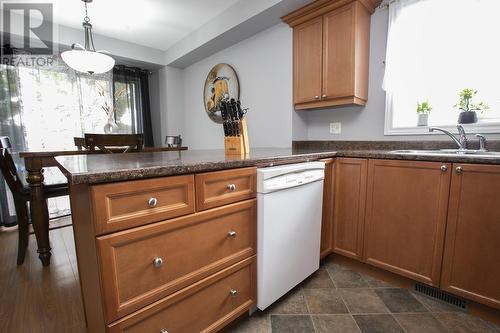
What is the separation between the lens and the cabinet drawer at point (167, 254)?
77 cm

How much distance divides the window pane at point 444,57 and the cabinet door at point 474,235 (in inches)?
28.9

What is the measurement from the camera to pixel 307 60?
2160 mm

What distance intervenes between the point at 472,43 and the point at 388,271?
1768 millimetres

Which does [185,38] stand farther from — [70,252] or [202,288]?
[202,288]

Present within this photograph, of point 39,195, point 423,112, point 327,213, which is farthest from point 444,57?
point 39,195

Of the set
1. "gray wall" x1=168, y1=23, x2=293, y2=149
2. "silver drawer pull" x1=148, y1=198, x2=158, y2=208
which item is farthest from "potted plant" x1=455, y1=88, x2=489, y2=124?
"silver drawer pull" x1=148, y1=198, x2=158, y2=208

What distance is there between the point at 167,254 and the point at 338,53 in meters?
1.98

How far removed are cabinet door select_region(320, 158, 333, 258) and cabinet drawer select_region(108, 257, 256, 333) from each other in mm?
752

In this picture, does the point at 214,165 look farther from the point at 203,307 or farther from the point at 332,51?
the point at 332,51

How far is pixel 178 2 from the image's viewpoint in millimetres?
2449

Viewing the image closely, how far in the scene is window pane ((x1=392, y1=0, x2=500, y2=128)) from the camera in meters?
1.64

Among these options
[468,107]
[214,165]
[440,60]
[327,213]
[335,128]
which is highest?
[440,60]

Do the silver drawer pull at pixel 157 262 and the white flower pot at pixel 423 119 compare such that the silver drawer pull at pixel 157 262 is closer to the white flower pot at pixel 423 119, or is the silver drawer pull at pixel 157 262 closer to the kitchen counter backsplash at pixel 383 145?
the kitchen counter backsplash at pixel 383 145

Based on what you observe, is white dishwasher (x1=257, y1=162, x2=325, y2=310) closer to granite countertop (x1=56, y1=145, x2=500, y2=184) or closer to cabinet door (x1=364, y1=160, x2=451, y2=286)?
granite countertop (x1=56, y1=145, x2=500, y2=184)
